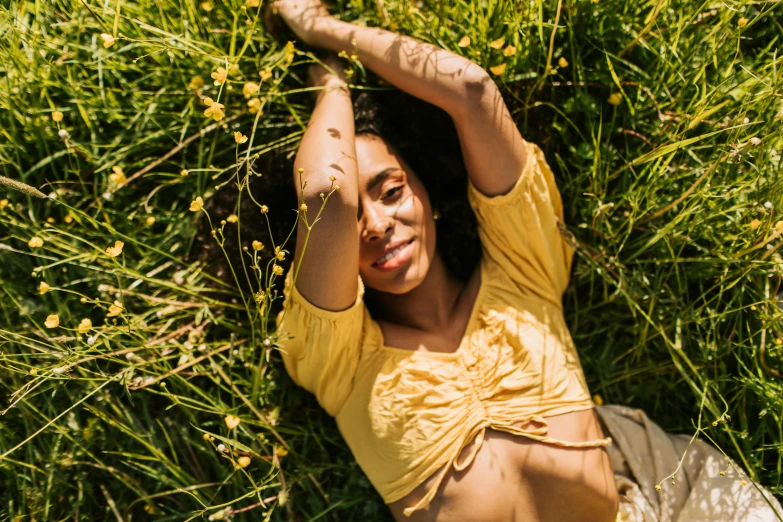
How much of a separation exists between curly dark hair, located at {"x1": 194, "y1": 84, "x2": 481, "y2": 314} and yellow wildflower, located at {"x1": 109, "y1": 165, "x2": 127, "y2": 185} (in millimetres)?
329

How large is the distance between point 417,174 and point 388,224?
49 cm

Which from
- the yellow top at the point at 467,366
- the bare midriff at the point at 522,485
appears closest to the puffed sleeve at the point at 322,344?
the yellow top at the point at 467,366

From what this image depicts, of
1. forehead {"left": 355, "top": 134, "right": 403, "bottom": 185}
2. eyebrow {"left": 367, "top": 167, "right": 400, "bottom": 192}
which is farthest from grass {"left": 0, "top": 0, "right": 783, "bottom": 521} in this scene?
Answer: eyebrow {"left": 367, "top": 167, "right": 400, "bottom": 192}

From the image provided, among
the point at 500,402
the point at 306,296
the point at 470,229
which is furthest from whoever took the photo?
the point at 470,229

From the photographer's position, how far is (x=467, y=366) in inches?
86.0

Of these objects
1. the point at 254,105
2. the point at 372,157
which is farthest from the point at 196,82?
the point at 372,157

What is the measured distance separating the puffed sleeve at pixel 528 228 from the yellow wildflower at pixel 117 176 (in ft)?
4.19

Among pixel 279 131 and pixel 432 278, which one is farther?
pixel 279 131

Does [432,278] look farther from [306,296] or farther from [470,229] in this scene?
[306,296]

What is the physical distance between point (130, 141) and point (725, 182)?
2.22m

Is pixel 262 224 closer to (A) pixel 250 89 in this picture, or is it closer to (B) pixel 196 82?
(A) pixel 250 89

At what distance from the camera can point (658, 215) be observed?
2.30 meters

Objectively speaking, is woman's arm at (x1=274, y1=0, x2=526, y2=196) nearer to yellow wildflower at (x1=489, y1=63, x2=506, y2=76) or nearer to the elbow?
the elbow

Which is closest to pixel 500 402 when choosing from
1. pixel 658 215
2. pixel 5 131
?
pixel 658 215
